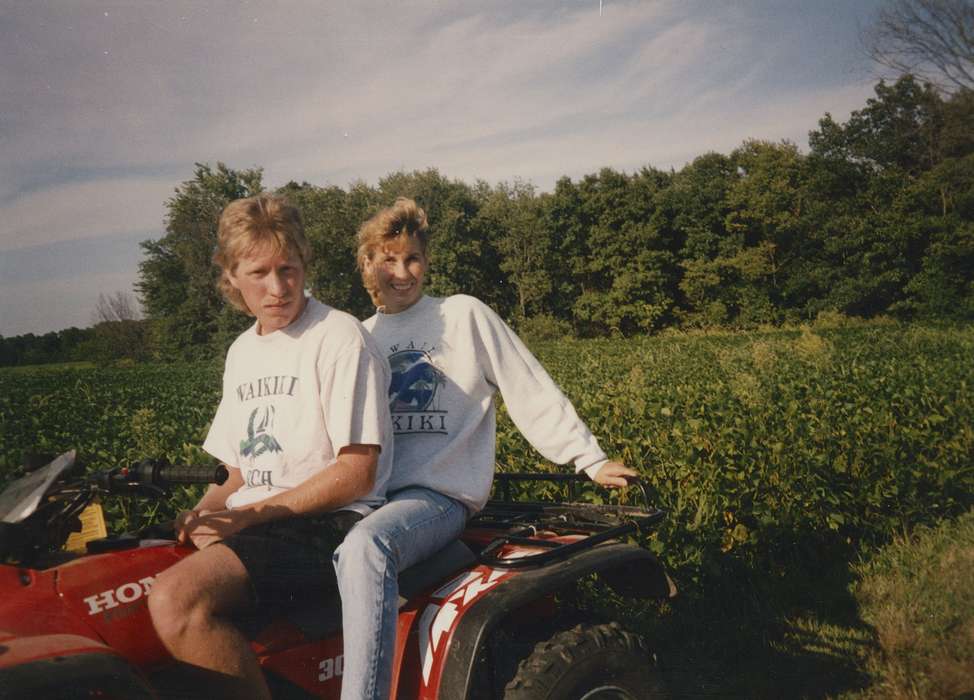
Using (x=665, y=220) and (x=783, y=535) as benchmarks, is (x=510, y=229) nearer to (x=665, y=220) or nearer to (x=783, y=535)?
(x=665, y=220)

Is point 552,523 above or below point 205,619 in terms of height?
below

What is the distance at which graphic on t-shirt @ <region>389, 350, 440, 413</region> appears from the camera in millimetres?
2836

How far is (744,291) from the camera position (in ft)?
173

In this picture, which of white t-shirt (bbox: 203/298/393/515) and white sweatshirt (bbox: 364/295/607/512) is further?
white sweatshirt (bbox: 364/295/607/512)

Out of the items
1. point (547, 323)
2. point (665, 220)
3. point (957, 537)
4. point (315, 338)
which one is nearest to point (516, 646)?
point (315, 338)

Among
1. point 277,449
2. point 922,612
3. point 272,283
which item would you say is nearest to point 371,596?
point 277,449

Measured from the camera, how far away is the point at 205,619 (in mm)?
1905

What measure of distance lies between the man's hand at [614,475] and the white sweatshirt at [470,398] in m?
0.04

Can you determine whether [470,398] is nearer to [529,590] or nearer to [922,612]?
[529,590]

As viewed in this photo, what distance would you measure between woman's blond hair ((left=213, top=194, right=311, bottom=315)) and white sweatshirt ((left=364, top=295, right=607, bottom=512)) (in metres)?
0.64

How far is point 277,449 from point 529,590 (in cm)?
90

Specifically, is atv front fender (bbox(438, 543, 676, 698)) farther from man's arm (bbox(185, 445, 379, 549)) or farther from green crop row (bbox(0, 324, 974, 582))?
green crop row (bbox(0, 324, 974, 582))

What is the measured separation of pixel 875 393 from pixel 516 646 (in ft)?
18.5

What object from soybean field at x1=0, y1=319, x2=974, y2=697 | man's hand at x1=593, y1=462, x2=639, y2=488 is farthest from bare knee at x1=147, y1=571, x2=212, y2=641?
soybean field at x1=0, y1=319, x2=974, y2=697
